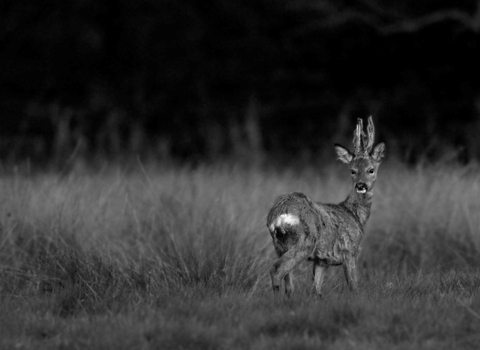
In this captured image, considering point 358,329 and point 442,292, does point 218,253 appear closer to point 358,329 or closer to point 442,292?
point 442,292

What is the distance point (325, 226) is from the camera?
7219 mm

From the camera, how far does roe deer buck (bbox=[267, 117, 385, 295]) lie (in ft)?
22.6

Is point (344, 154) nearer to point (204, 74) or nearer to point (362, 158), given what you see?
point (362, 158)

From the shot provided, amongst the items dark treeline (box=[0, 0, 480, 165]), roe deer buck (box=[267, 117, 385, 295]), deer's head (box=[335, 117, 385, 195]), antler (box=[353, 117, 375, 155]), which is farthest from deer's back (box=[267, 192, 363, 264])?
dark treeline (box=[0, 0, 480, 165])

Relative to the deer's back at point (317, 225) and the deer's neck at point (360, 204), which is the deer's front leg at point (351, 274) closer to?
the deer's back at point (317, 225)

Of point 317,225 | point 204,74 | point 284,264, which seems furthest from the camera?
point 204,74

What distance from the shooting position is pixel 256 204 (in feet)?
37.4

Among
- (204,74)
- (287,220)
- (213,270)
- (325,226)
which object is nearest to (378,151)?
(325,226)

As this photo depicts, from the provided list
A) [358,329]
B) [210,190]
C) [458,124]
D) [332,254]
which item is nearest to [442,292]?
[332,254]

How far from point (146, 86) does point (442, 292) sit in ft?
62.1

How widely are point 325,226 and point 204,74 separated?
61.5ft

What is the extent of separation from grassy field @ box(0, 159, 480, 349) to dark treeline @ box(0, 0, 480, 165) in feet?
34.5

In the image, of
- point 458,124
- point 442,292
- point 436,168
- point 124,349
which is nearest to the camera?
point 124,349

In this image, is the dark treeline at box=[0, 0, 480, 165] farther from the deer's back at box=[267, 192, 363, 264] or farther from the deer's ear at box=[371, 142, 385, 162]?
the deer's back at box=[267, 192, 363, 264]
